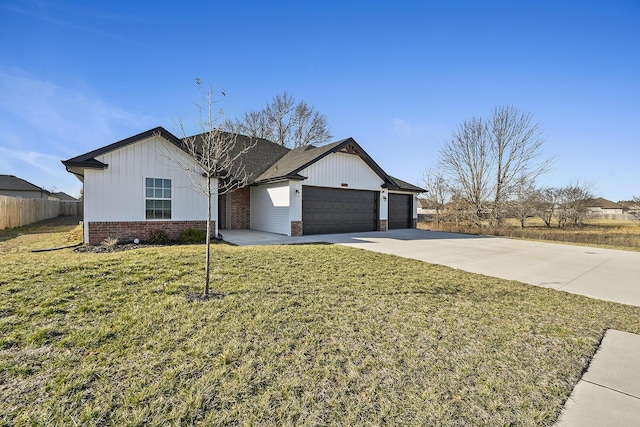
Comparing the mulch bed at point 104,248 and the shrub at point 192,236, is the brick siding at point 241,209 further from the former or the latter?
the mulch bed at point 104,248

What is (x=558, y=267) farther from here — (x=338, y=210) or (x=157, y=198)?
(x=157, y=198)

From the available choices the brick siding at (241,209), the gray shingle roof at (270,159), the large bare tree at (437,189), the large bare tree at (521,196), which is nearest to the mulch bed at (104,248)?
the gray shingle roof at (270,159)

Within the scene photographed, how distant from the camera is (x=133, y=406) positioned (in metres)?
2.12

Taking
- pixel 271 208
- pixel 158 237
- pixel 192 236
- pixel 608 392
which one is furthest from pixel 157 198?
pixel 608 392

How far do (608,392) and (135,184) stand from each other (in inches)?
504

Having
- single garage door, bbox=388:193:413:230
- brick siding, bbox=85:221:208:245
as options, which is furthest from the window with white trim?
single garage door, bbox=388:193:413:230

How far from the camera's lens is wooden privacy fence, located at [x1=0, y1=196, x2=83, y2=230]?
16.0 meters

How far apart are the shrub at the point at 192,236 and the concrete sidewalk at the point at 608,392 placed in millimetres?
10804

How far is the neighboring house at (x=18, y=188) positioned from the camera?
33.2 m

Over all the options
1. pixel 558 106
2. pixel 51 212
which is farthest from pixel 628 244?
pixel 51 212

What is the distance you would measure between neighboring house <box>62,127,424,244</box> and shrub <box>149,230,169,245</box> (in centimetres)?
20

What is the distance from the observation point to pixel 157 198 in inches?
428

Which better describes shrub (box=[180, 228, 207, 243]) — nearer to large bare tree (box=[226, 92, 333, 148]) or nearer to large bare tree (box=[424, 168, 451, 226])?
large bare tree (box=[424, 168, 451, 226])

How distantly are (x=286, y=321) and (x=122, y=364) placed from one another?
179 cm
